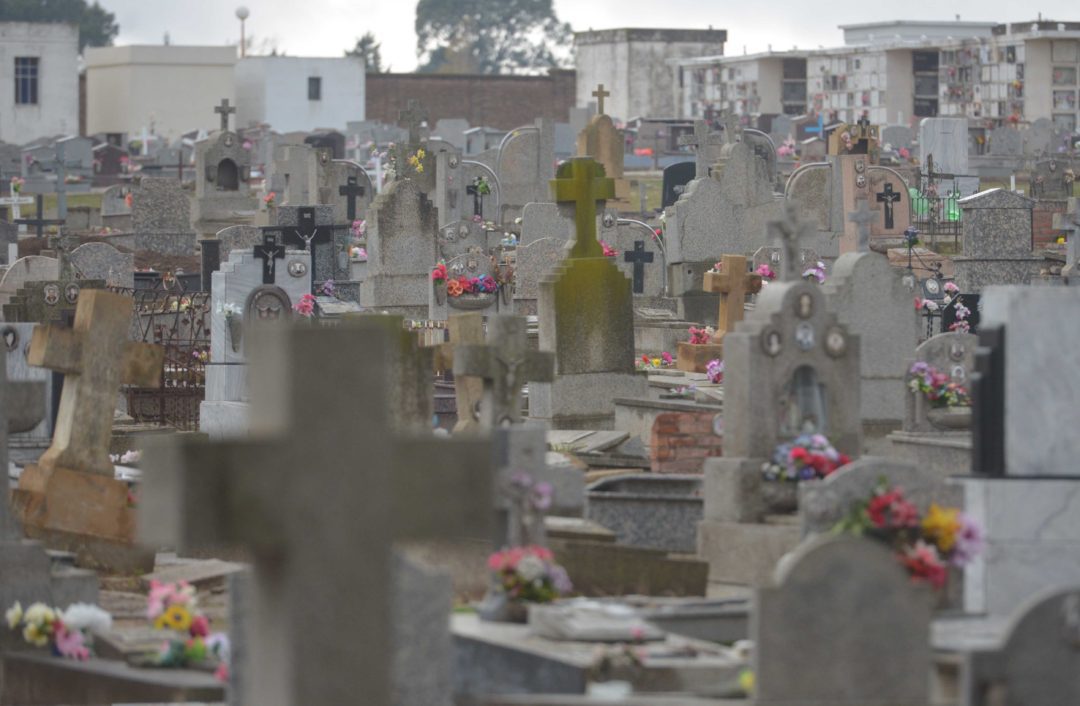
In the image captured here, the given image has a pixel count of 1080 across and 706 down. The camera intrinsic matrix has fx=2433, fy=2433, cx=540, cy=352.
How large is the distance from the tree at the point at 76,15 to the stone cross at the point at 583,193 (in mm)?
70808

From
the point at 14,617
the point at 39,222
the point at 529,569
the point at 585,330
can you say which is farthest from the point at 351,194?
the point at 529,569

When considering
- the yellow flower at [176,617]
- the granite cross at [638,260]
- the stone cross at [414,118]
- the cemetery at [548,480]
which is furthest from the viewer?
the stone cross at [414,118]

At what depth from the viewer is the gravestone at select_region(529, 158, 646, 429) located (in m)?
16.0

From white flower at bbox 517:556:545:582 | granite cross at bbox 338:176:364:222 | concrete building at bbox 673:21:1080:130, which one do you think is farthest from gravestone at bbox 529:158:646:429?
concrete building at bbox 673:21:1080:130

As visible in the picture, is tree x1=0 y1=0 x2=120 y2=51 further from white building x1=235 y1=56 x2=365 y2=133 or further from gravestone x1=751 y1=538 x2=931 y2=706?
gravestone x1=751 y1=538 x2=931 y2=706

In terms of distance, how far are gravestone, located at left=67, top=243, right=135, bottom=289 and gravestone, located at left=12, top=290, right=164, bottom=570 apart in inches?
438

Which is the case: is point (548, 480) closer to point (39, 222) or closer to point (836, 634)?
point (836, 634)

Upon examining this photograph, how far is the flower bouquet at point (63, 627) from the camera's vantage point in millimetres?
9297

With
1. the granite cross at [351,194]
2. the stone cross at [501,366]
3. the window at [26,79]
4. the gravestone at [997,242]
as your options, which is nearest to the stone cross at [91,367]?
the stone cross at [501,366]

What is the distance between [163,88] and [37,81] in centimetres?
416

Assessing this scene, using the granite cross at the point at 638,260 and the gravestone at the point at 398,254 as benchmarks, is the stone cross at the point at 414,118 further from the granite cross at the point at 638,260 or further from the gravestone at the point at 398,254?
the gravestone at the point at 398,254

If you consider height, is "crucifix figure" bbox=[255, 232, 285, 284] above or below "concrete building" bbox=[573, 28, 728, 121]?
below

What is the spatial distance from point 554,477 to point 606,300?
7.00 m

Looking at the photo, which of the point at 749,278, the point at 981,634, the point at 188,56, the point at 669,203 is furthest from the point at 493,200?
the point at 188,56
